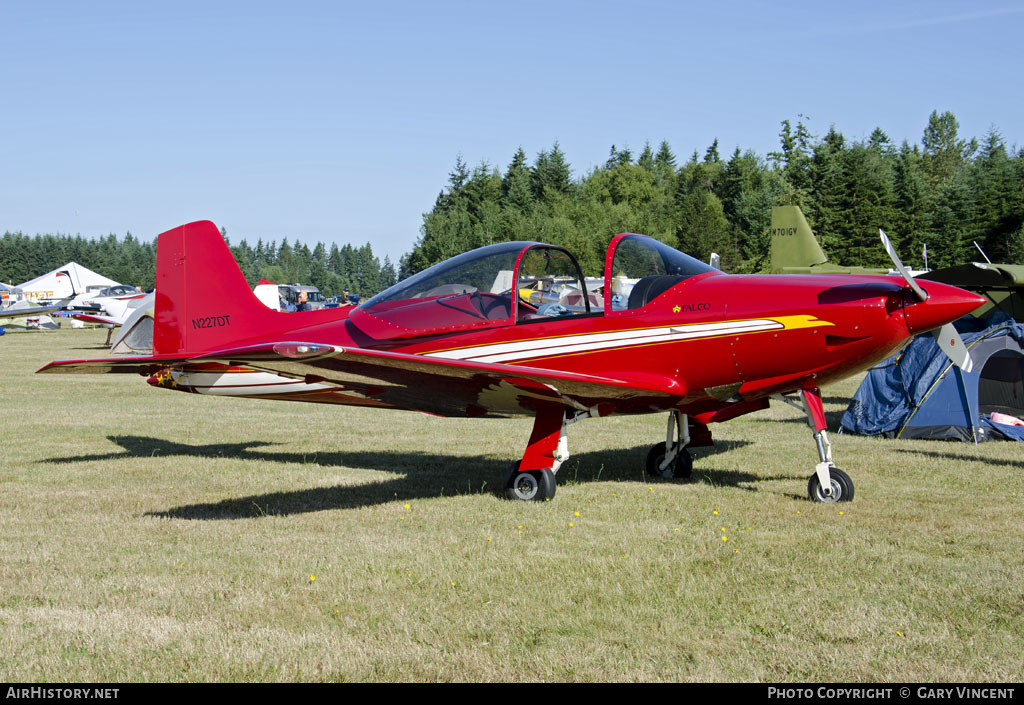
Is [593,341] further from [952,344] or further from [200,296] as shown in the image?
[200,296]

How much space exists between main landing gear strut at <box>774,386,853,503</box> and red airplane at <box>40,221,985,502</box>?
12 millimetres

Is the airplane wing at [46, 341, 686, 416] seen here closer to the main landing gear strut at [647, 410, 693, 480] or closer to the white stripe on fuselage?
the white stripe on fuselage

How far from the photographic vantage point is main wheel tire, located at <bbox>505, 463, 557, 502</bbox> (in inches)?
271

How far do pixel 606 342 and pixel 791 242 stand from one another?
14.9m

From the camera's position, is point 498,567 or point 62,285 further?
point 62,285

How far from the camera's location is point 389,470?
857cm

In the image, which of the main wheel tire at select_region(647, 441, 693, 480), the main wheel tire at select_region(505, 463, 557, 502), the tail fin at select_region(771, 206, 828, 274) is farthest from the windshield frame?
the tail fin at select_region(771, 206, 828, 274)

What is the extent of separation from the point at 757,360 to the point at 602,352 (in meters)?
1.22

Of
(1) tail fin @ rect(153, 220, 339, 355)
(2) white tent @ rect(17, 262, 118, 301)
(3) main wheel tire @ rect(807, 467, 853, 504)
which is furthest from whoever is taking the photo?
(2) white tent @ rect(17, 262, 118, 301)

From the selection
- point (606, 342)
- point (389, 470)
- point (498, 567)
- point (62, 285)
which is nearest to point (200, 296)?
point (389, 470)

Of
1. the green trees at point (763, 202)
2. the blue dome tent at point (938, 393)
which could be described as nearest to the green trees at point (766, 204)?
the green trees at point (763, 202)

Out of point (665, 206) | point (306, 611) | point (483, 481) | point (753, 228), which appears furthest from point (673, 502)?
point (665, 206)

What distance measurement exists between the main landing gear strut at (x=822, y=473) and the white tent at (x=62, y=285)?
73595 millimetres

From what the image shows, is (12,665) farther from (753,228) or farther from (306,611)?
(753,228)
